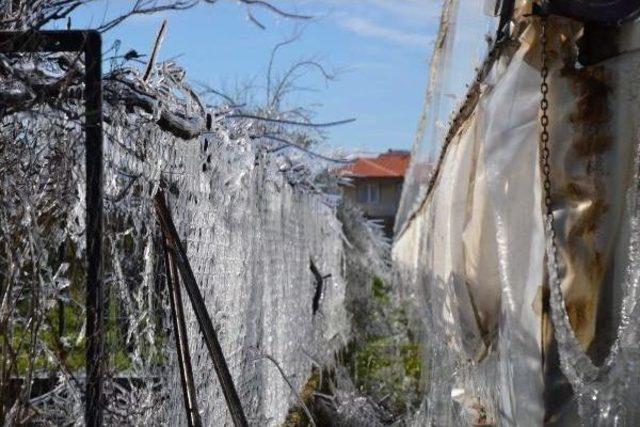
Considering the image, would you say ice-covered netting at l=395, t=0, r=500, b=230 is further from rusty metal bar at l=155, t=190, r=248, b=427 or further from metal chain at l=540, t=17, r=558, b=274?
rusty metal bar at l=155, t=190, r=248, b=427

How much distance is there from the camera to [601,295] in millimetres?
3988

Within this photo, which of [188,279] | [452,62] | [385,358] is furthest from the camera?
[385,358]

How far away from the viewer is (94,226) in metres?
3.92

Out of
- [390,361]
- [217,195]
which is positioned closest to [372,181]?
[390,361]

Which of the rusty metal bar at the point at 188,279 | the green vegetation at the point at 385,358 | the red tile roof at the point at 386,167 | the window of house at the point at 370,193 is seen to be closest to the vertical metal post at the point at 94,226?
the rusty metal bar at the point at 188,279

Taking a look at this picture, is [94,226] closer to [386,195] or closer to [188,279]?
[188,279]

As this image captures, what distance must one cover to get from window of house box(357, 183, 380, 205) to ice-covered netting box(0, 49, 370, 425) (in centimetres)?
5840

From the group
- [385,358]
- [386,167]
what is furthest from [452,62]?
[386,167]

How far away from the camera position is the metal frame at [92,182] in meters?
3.84

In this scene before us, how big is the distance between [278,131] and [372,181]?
56627 millimetres

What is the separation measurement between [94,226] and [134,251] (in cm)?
115

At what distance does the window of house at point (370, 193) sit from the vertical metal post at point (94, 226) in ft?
208

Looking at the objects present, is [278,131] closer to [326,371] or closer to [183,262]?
[326,371]

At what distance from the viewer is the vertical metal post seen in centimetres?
385
